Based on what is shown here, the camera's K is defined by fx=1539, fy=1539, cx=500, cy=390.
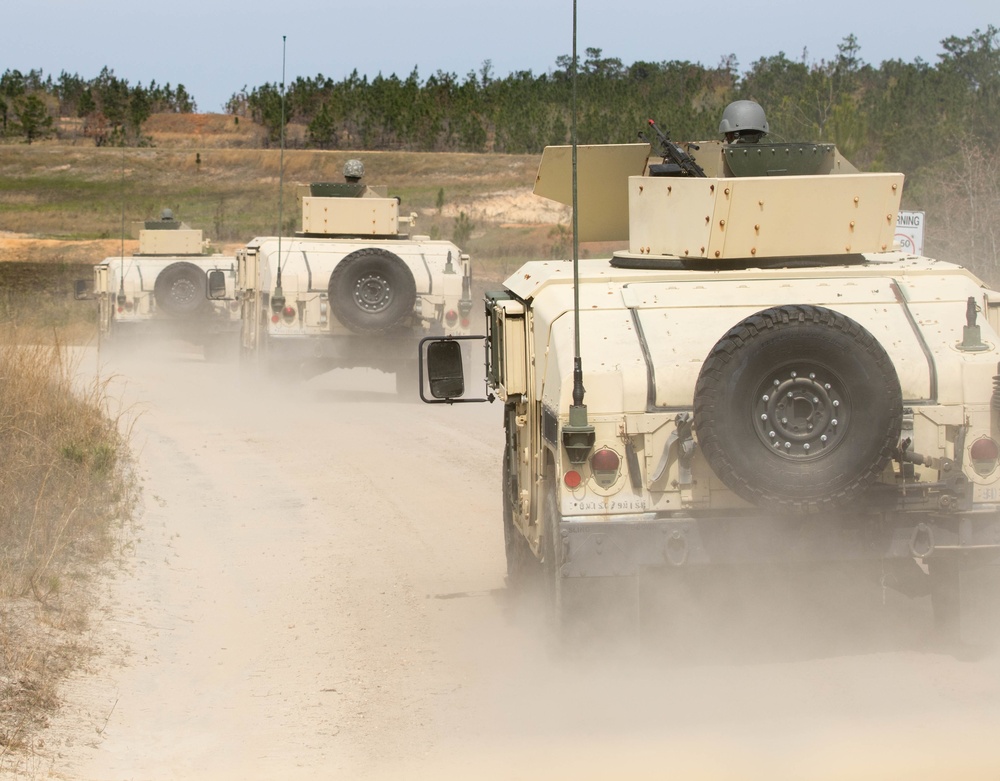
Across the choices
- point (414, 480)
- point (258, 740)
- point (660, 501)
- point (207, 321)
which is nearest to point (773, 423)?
point (660, 501)

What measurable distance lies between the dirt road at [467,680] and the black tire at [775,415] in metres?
0.67

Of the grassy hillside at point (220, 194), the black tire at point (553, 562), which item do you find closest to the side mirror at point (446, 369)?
the black tire at point (553, 562)

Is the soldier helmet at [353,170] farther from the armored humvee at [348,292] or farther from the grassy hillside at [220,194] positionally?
the grassy hillside at [220,194]

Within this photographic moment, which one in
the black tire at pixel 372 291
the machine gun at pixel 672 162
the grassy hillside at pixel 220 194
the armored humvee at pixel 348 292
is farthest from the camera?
the grassy hillside at pixel 220 194

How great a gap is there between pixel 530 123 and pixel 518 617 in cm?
7091

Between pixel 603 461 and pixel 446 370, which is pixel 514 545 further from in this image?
pixel 603 461

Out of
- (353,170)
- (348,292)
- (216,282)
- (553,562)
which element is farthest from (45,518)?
(216,282)

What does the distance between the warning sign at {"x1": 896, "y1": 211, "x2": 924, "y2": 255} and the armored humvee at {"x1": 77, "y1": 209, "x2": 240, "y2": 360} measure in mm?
13163

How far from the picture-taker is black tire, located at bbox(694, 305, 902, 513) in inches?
244

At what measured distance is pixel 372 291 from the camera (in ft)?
60.7

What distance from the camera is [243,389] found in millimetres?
20672

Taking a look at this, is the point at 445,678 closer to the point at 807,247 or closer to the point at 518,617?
the point at 518,617

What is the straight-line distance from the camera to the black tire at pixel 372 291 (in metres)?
18.3

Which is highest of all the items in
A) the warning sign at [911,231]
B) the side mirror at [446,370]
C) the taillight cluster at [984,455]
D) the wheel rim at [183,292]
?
the warning sign at [911,231]
